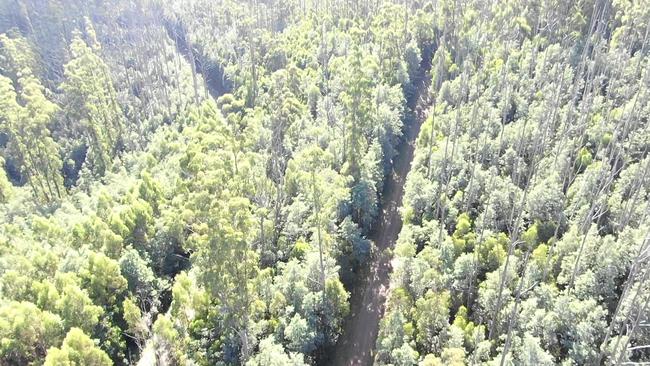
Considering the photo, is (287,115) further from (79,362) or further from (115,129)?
(115,129)

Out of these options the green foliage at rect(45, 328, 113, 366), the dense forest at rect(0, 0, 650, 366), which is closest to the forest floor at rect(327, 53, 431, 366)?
the dense forest at rect(0, 0, 650, 366)

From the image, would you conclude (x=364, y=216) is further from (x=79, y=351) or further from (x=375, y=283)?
(x=79, y=351)

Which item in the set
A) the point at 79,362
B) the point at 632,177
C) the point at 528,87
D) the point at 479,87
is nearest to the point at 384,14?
the point at 479,87

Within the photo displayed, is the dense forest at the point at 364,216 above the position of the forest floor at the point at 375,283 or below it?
above

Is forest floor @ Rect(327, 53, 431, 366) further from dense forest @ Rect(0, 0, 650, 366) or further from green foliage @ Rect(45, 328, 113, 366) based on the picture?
green foliage @ Rect(45, 328, 113, 366)

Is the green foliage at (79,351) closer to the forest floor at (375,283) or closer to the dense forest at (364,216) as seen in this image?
the dense forest at (364,216)

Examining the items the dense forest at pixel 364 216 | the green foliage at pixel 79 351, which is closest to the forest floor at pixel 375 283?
the dense forest at pixel 364 216
